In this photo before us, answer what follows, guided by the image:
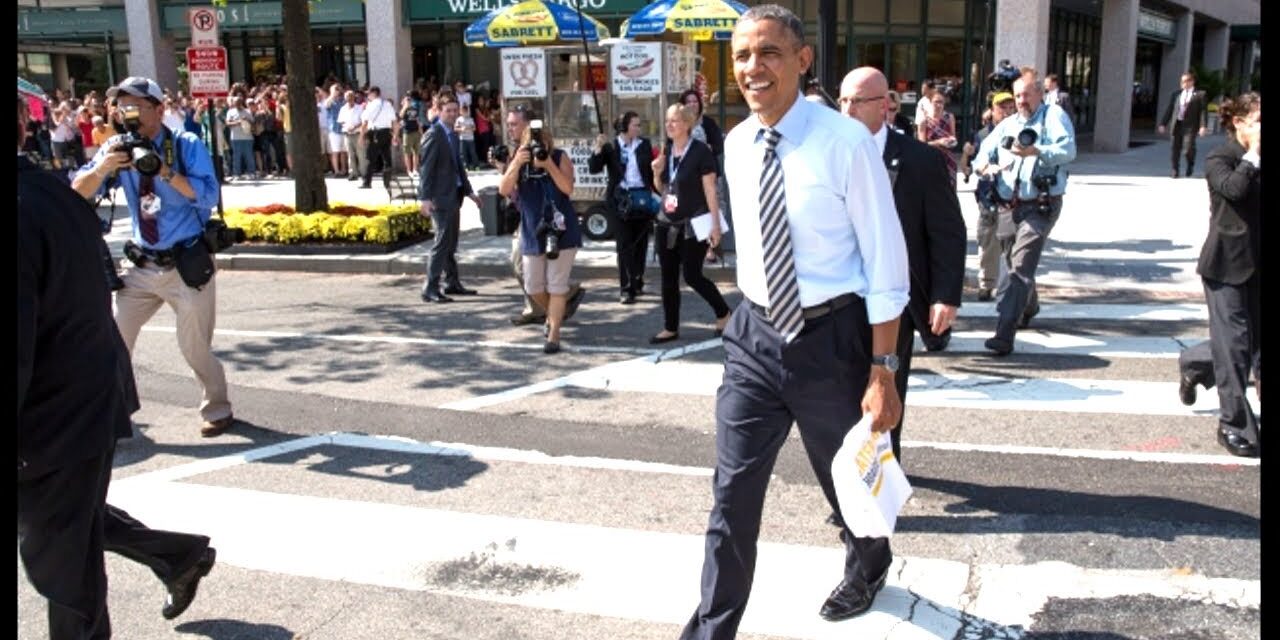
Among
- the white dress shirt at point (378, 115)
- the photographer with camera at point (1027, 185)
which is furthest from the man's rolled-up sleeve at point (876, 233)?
the white dress shirt at point (378, 115)

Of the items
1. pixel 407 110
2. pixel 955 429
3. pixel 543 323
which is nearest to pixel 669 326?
pixel 543 323

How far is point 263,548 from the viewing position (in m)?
4.78

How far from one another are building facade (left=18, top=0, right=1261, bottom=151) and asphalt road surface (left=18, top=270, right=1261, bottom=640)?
15.9m

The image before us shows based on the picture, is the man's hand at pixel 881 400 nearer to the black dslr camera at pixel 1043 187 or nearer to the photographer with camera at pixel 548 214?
the black dslr camera at pixel 1043 187

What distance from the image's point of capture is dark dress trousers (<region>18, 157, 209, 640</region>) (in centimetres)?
293

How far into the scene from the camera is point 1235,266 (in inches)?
208

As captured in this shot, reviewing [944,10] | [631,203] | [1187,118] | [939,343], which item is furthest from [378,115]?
[939,343]

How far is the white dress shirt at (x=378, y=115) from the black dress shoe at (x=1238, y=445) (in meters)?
18.2

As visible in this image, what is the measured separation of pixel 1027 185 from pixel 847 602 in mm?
4724

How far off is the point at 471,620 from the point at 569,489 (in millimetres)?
1354

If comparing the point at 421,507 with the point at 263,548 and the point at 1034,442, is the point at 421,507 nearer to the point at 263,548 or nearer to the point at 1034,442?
the point at 263,548

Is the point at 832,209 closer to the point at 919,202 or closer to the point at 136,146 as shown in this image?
the point at 919,202

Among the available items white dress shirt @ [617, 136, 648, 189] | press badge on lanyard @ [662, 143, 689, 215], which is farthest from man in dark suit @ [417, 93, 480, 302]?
press badge on lanyard @ [662, 143, 689, 215]

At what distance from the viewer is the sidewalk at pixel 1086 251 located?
35.1 feet
